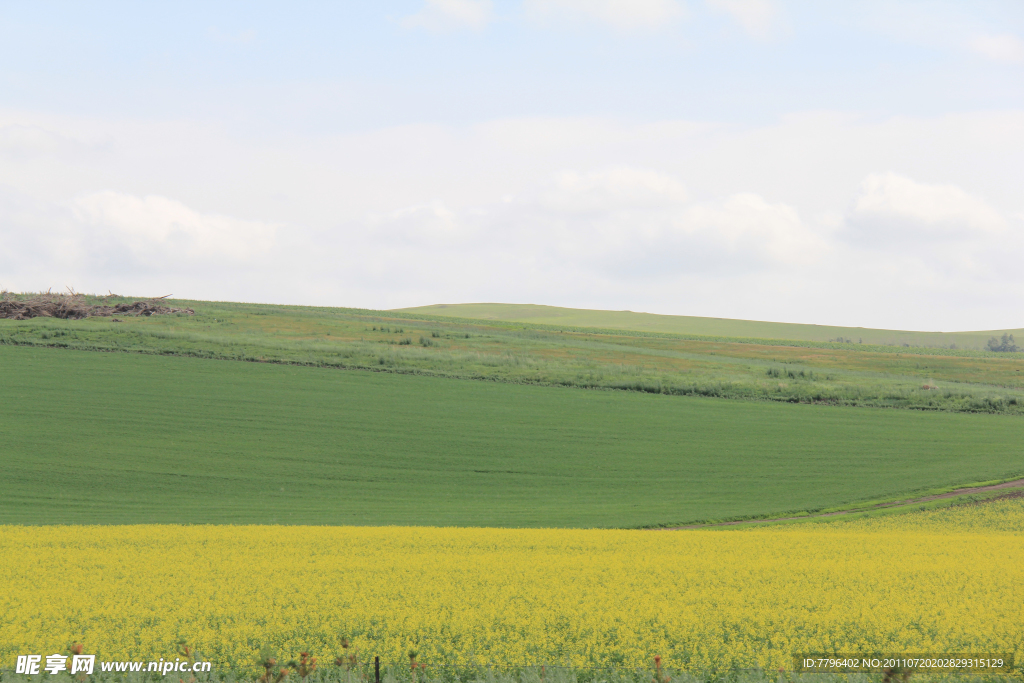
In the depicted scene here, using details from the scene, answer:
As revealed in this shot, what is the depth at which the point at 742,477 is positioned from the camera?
86.8 ft

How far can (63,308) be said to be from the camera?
2255 inches

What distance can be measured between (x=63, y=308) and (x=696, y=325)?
360 ft

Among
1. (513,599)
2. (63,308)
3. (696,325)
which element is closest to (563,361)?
(63,308)

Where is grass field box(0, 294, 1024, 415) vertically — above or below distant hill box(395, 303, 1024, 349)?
below

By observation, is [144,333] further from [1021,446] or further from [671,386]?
[1021,446]

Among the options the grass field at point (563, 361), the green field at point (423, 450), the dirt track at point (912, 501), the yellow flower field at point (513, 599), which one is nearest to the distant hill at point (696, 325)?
the grass field at point (563, 361)

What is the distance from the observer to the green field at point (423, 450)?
22047mm

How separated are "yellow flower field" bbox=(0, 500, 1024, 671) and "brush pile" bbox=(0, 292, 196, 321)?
168ft

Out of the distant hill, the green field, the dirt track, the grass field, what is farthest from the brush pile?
the distant hill

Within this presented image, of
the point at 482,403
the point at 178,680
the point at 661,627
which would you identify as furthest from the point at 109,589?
the point at 482,403

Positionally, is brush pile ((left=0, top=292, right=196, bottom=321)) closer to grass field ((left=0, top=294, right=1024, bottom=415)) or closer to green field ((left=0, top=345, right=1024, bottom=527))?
grass field ((left=0, top=294, right=1024, bottom=415))

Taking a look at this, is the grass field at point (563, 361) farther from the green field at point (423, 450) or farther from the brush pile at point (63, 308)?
the green field at point (423, 450)

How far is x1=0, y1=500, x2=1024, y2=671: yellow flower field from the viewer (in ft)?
23.1

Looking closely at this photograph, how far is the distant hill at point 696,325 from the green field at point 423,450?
90040mm
